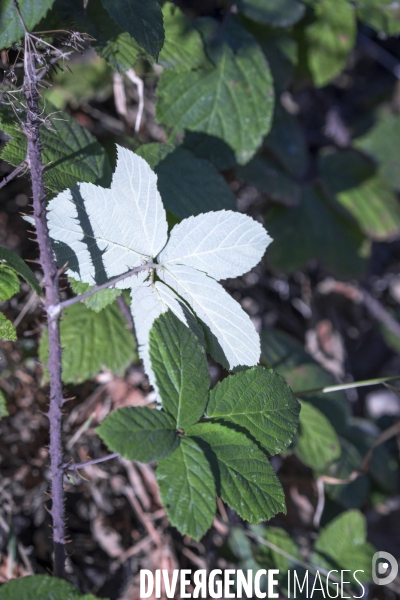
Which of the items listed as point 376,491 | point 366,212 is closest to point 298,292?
point 366,212

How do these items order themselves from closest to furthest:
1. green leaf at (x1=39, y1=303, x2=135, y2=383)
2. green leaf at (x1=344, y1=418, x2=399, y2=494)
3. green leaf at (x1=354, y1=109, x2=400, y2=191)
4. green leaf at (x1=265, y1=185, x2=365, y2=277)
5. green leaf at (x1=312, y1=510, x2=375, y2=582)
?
green leaf at (x1=39, y1=303, x2=135, y2=383) < green leaf at (x1=312, y1=510, x2=375, y2=582) < green leaf at (x1=344, y1=418, x2=399, y2=494) < green leaf at (x1=265, y1=185, x2=365, y2=277) < green leaf at (x1=354, y1=109, x2=400, y2=191)

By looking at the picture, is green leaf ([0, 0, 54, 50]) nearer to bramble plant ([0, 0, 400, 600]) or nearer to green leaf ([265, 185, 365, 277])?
bramble plant ([0, 0, 400, 600])

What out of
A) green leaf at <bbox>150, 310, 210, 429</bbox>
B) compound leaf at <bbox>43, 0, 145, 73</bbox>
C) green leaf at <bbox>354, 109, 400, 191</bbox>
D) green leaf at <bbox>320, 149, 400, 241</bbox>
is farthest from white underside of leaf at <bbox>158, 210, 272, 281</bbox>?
green leaf at <bbox>354, 109, 400, 191</bbox>

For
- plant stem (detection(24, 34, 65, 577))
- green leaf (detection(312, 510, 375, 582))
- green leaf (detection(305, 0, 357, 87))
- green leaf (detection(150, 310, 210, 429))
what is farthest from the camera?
green leaf (detection(305, 0, 357, 87))

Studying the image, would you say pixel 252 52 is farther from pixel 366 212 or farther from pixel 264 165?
pixel 366 212

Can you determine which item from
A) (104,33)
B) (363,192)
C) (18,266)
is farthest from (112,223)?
(363,192)

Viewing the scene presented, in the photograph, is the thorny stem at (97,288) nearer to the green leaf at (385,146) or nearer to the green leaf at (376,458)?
the green leaf at (376,458)

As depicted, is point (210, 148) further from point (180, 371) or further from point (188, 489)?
point (188, 489)
